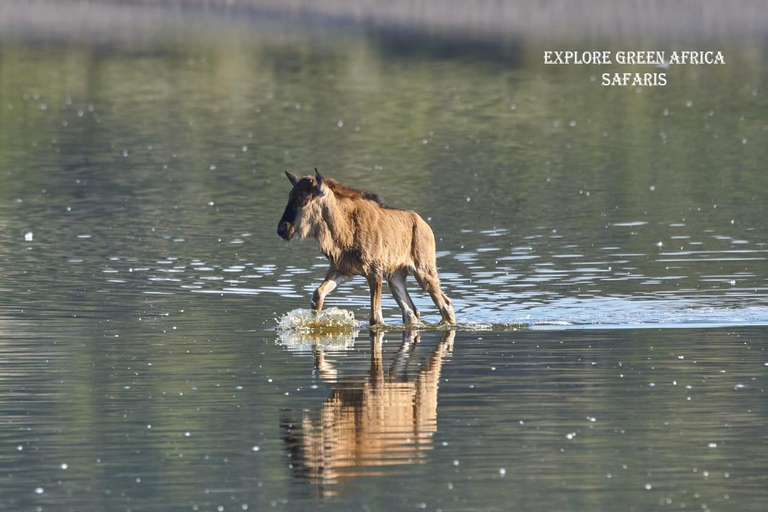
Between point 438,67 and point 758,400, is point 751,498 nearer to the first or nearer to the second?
point 758,400

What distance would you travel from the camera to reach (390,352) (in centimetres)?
1581

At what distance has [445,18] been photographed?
85.6 meters

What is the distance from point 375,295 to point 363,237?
59cm

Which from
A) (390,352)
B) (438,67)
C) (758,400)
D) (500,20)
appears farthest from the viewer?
(500,20)

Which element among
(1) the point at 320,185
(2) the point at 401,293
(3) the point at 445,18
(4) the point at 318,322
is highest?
(3) the point at 445,18

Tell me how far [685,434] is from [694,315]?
5.95 m

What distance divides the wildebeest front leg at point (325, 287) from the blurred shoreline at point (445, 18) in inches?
2273

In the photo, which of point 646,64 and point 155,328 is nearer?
point 155,328

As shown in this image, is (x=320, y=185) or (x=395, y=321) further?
(x=395, y=321)

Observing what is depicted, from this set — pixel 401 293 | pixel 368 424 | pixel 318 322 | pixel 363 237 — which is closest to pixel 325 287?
pixel 318 322

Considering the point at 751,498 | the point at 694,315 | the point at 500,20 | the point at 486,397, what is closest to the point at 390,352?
the point at 486,397

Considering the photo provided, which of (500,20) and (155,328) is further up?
(500,20)

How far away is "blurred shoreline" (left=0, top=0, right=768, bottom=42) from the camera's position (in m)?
78.9

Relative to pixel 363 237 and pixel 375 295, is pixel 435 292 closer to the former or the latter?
pixel 375 295
